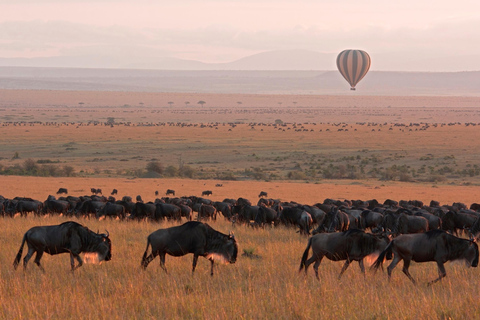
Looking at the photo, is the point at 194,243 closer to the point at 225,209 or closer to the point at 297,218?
the point at 297,218

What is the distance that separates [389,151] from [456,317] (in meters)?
60.6

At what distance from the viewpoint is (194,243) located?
11562 mm

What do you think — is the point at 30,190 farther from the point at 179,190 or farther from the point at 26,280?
the point at 26,280

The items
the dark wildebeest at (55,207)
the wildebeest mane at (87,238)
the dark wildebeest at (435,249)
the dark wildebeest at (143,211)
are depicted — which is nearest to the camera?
the dark wildebeest at (435,249)

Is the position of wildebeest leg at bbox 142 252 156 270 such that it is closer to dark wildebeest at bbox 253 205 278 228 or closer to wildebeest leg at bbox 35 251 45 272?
wildebeest leg at bbox 35 251 45 272

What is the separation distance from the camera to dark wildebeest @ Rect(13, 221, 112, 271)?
11500 mm

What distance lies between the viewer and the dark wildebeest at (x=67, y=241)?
37.7 feet

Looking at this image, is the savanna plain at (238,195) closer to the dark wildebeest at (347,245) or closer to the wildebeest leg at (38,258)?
the wildebeest leg at (38,258)

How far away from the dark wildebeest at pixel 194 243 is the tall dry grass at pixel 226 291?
0.43 metres

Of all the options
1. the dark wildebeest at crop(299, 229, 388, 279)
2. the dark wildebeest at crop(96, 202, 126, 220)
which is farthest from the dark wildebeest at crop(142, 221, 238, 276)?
the dark wildebeest at crop(96, 202, 126, 220)

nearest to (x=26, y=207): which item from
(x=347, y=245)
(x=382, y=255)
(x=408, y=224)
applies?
(x=408, y=224)

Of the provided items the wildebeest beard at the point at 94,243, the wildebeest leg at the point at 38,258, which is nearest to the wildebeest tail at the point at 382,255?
the wildebeest beard at the point at 94,243

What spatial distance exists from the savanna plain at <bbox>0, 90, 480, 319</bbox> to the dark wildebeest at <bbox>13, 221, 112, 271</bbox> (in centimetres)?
45

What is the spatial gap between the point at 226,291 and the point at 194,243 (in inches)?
61.7
